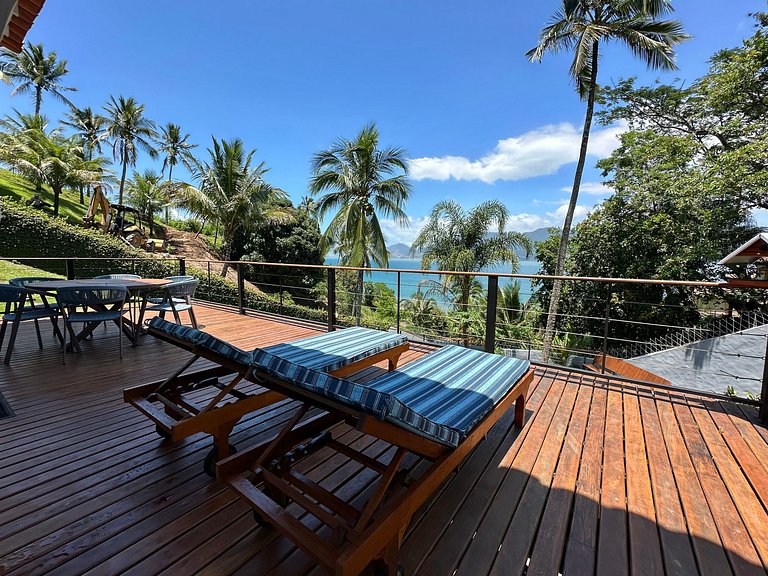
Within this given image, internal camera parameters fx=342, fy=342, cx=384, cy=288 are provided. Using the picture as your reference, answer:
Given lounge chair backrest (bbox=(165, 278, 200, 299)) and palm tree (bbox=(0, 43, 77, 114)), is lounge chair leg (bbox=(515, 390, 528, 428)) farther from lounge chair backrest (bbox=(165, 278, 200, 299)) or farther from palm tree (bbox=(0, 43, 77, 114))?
palm tree (bbox=(0, 43, 77, 114))

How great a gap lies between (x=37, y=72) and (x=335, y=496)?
35.0 m

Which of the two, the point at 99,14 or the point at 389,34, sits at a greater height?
the point at 389,34

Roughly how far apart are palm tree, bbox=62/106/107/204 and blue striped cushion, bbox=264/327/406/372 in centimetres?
2917

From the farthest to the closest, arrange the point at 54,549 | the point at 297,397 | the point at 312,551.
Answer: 1. the point at 297,397
2. the point at 54,549
3. the point at 312,551

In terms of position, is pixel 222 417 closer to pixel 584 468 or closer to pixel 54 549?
pixel 54 549

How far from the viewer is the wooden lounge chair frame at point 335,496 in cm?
106

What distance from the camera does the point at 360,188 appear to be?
486 inches

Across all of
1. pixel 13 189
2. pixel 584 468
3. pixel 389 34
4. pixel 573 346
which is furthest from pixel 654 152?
pixel 13 189

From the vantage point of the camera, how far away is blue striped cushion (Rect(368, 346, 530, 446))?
4.28ft

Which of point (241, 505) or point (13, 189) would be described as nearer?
point (241, 505)

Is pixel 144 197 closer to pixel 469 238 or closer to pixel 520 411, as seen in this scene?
pixel 469 238

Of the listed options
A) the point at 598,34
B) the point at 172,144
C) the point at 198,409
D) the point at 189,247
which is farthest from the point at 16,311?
the point at 172,144

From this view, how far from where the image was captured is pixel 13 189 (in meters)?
20.5

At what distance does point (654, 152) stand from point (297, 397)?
14.3 m
